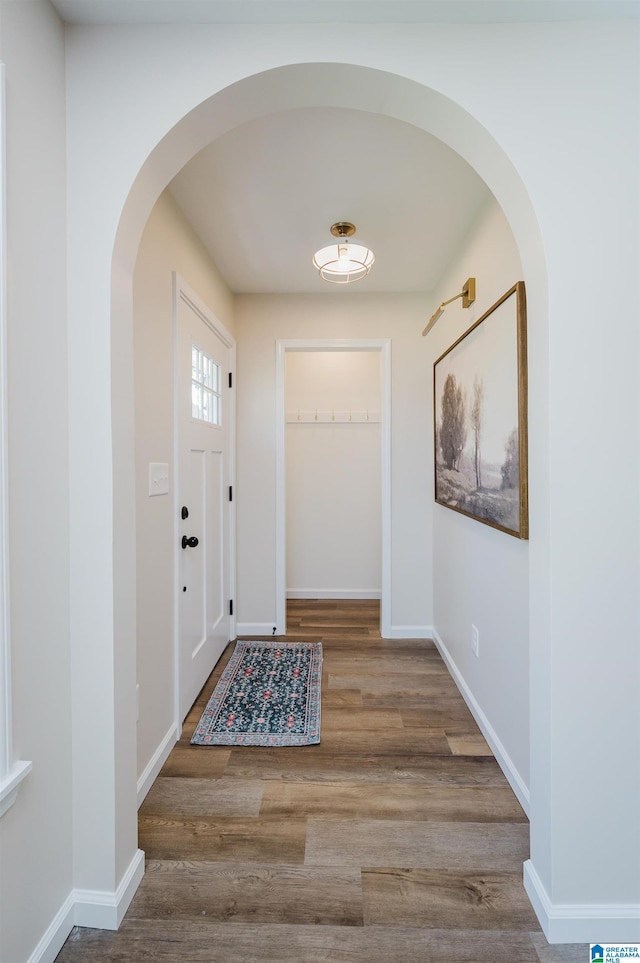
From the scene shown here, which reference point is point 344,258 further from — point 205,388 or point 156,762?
point 156,762

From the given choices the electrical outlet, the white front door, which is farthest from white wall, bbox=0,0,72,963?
the electrical outlet

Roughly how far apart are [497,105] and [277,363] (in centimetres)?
214

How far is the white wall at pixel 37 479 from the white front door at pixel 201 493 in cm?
88

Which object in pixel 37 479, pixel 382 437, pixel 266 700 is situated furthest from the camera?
pixel 382 437

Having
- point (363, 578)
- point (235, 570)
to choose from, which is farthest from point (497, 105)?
point (363, 578)

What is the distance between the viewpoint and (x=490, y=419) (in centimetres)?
194

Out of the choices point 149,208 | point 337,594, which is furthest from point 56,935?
point 337,594

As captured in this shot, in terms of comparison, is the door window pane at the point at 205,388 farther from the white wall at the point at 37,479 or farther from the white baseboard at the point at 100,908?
the white baseboard at the point at 100,908

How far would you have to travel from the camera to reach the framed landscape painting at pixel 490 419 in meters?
1.61

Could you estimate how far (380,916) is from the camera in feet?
4.07

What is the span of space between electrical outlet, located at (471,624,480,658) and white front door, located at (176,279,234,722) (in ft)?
4.59

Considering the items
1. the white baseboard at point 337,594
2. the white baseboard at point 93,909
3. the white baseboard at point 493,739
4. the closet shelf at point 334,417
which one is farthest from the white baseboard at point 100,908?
the closet shelf at point 334,417

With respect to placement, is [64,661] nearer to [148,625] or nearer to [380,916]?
[148,625]
